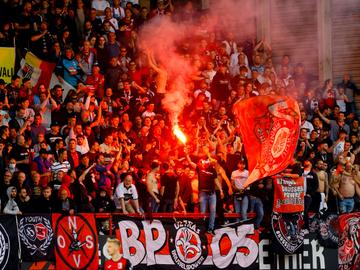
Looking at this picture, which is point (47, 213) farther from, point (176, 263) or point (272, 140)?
point (272, 140)

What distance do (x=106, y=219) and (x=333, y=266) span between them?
393 centimetres

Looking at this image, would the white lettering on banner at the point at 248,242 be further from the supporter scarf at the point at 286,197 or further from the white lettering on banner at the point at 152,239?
the white lettering on banner at the point at 152,239

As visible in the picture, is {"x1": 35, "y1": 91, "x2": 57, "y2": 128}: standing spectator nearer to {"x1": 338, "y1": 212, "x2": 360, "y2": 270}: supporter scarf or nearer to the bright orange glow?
the bright orange glow

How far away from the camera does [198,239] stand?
1689cm

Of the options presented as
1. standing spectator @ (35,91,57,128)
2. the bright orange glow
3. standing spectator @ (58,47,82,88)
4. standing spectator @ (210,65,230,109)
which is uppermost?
standing spectator @ (58,47,82,88)

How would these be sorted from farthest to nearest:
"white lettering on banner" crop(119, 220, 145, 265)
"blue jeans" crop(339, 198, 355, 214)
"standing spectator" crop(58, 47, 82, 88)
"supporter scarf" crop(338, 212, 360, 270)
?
1. "standing spectator" crop(58, 47, 82, 88)
2. "blue jeans" crop(339, 198, 355, 214)
3. "supporter scarf" crop(338, 212, 360, 270)
4. "white lettering on banner" crop(119, 220, 145, 265)

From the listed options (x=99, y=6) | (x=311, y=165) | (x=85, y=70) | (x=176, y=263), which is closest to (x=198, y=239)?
(x=176, y=263)

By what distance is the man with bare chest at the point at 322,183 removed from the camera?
18.0 metres

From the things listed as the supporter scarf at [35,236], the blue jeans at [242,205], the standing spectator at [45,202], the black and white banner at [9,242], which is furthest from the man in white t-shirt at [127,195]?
the black and white banner at [9,242]

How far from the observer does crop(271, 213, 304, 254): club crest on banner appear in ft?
56.1

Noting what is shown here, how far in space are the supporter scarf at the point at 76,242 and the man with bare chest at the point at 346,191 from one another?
15.1 feet

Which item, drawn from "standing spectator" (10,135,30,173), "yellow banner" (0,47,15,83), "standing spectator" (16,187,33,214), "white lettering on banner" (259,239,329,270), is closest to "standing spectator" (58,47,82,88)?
"yellow banner" (0,47,15,83)

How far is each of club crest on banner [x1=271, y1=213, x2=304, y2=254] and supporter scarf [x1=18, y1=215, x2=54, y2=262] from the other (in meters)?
3.68

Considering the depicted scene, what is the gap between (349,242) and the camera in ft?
58.3
